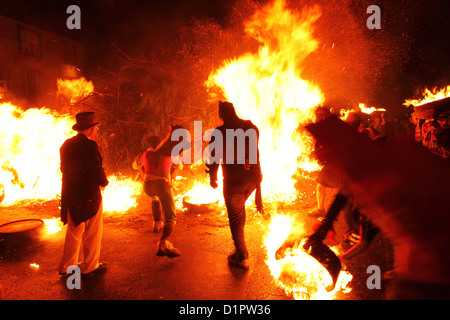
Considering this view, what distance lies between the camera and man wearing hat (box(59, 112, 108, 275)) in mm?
4109

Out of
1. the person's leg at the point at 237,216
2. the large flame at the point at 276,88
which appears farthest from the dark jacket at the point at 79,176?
the large flame at the point at 276,88

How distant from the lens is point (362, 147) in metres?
1.81

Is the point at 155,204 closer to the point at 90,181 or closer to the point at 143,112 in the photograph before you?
the point at 90,181

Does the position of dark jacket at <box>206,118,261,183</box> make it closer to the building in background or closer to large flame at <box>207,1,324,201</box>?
large flame at <box>207,1,324,201</box>

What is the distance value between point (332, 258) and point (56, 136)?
8977mm

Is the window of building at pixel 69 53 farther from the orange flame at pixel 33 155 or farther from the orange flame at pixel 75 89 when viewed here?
the orange flame at pixel 33 155

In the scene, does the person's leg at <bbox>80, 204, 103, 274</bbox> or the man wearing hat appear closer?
the man wearing hat

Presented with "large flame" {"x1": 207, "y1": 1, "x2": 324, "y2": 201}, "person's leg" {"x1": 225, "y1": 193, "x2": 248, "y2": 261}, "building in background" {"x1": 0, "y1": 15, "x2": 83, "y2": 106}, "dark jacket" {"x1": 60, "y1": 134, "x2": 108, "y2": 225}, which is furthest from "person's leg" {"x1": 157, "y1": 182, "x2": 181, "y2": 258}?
"building in background" {"x1": 0, "y1": 15, "x2": 83, "y2": 106}

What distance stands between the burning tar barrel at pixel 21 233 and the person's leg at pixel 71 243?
159 centimetres

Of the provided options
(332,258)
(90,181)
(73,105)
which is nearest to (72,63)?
(73,105)

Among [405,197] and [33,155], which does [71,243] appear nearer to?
[405,197]

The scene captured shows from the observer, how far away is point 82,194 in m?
4.16

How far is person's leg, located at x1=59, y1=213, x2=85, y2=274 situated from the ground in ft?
0.82
